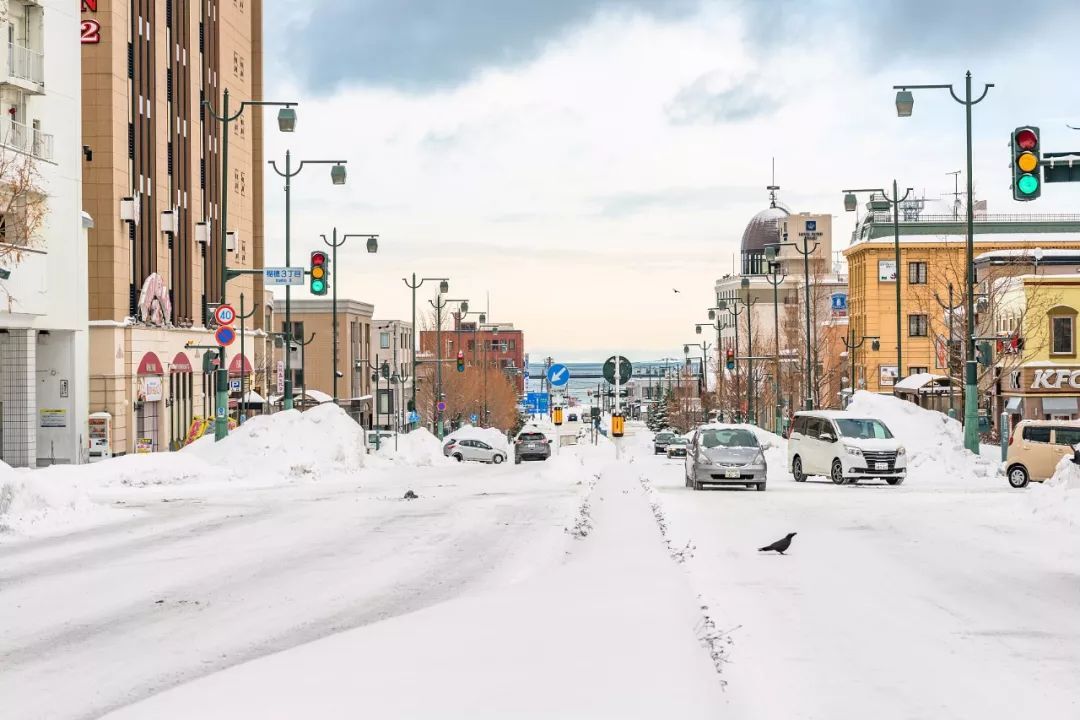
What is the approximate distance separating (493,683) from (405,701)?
67cm

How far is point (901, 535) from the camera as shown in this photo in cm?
1842

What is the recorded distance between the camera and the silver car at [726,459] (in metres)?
30.1

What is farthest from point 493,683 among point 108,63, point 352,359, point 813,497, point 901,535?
point 352,359

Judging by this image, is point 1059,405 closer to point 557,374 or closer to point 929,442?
point 929,442

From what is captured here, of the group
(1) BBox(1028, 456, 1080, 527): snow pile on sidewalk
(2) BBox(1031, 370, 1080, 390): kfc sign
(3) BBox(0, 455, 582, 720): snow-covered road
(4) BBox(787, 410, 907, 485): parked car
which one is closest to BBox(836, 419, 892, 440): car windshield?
(4) BBox(787, 410, 907, 485): parked car

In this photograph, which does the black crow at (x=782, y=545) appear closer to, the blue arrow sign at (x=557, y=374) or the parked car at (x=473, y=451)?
the blue arrow sign at (x=557, y=374)

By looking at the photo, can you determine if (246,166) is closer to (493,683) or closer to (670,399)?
(493,683)

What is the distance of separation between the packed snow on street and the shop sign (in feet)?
92.1

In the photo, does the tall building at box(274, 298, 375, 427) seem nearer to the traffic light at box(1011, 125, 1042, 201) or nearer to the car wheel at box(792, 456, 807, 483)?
the car wheel at box(792, 456, 807, 483)

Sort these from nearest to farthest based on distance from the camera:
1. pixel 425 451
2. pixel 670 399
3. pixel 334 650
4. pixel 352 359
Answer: pixel 334 650, pixel 425 451, pixel 352 359, pixel 670 399

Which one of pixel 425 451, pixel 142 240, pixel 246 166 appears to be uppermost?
pixel 246 166

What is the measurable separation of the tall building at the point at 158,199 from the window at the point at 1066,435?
109ft

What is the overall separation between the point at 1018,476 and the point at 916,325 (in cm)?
6826

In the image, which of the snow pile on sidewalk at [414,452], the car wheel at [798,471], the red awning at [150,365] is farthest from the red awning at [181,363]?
the car wheel at [798,471]
